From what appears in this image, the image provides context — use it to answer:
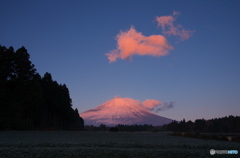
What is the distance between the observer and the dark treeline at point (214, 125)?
330 ft

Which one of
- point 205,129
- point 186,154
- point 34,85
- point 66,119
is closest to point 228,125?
point 205,129

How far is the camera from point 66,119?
272 feet

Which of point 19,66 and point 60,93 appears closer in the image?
point 19,66

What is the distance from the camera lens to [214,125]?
105000mm

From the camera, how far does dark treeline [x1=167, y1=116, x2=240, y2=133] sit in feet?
330

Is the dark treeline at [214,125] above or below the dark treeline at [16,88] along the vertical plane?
below

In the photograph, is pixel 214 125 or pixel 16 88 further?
pixel 214 125

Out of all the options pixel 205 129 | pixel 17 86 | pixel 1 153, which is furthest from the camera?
pixel 205 129

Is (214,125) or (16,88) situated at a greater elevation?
(16,88)

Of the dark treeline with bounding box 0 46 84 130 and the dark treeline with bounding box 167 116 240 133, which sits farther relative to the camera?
the dark treeline with bounding box 167 116 240 133

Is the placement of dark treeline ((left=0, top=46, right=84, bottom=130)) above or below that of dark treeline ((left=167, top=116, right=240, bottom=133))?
above

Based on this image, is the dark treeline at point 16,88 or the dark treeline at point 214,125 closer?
the dark treeline at point 16,88

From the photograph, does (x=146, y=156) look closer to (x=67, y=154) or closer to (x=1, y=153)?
(x=67, y=154)

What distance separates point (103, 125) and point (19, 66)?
12202cm
